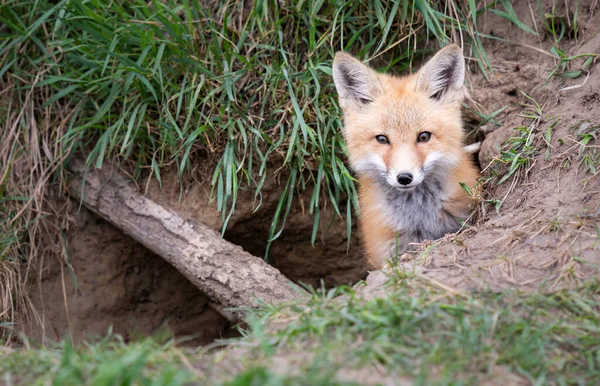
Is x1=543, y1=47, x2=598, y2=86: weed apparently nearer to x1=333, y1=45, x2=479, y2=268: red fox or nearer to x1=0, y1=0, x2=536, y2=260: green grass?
x1=0, y1=0, x2=536, y2=260: green grass

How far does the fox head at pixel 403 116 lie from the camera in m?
3.38

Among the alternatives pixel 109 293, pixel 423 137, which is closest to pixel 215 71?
pixel 423 137

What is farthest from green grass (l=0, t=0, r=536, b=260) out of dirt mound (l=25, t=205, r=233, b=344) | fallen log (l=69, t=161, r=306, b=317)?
dirt mound (l=25, t=205, r=233, b=344)

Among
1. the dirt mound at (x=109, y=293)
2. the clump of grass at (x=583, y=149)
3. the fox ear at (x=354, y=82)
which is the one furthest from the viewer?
the dirt mound at (x=109, y=293)

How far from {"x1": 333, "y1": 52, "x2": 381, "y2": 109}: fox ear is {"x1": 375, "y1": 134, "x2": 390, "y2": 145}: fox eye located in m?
0.30

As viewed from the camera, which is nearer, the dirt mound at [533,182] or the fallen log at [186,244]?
the dirt mound at [533,182]

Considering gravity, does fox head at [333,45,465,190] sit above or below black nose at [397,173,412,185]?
above

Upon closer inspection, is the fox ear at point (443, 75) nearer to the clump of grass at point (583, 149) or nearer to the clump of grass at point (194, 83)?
the clump of grass at point (194, 83)

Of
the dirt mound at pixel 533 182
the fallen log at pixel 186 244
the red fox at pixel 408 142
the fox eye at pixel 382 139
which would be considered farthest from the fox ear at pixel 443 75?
the fallen log at pixel 186 244

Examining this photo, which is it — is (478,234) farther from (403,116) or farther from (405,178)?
(403,116)

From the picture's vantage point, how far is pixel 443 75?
11.6 ft

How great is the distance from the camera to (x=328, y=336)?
6.88 ft

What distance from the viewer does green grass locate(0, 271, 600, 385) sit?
1.82m

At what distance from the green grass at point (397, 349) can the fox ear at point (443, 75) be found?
160 centimetres
